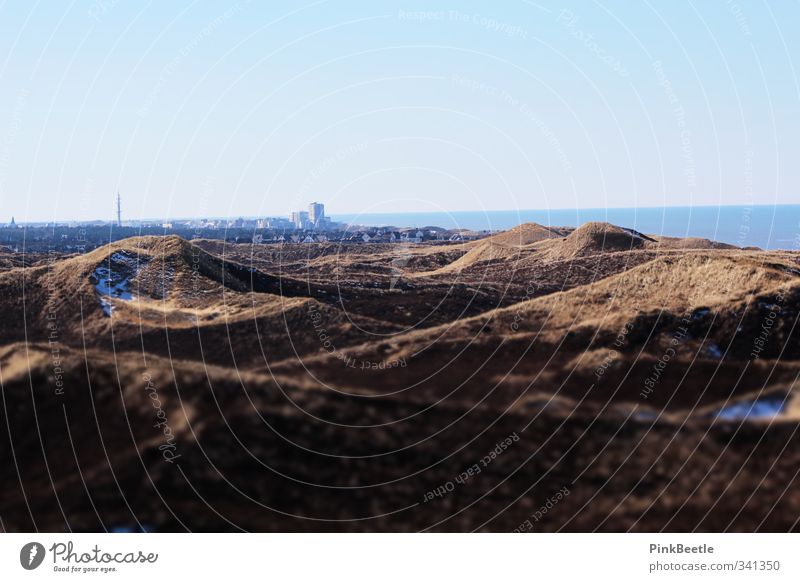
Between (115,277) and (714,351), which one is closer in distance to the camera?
(714,351)

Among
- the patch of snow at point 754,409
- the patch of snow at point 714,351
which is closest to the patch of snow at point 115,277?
the patch of snow at point 714,351

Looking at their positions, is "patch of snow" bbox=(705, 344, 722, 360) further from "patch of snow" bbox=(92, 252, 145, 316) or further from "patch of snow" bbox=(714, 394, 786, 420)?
"patch of snow" bbox=(92, 252, 145, 316)

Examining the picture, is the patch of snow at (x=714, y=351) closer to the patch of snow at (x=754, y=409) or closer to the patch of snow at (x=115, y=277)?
the patch of snow at (x=754, y=409)

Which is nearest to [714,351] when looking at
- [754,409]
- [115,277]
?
[754,409]

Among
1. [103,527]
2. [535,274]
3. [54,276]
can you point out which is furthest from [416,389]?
[535,274]

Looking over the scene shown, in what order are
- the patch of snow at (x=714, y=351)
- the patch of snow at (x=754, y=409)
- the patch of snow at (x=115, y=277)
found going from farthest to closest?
the patch of snow at (x=115, y=277) < the patch of snow at (x=714, y=351) < the patch of snow at (x=754, y=409)

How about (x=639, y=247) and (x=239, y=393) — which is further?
(x=639, y=247)

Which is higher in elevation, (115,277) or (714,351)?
(115,277)

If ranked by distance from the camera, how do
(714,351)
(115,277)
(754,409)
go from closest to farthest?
1. (754,409)
2. (714,351)
3. (115,277)

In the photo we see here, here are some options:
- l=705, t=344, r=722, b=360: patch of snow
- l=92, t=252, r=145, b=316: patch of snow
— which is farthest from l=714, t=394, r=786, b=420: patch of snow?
l=92, t=252, r=145, b=316: patch of snow

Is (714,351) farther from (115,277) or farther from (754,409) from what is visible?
(115,277)

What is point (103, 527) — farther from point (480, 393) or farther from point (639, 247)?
point (639, 247)
